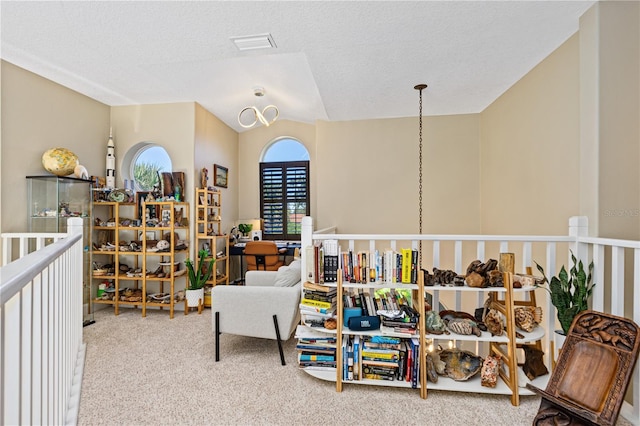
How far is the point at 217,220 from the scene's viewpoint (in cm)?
477

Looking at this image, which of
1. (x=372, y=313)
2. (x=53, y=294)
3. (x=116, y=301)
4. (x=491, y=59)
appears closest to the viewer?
(x=53, y=294)

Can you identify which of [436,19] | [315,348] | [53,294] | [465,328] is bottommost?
[315,348]

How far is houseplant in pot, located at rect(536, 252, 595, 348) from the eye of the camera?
2.02 metres

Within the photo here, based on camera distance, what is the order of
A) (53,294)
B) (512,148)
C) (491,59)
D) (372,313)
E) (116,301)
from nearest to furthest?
1. (53,294)
2. (372,313)
3. (491,59)
4. (512,148)
5. (116,301)

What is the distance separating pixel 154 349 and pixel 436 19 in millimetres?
3696

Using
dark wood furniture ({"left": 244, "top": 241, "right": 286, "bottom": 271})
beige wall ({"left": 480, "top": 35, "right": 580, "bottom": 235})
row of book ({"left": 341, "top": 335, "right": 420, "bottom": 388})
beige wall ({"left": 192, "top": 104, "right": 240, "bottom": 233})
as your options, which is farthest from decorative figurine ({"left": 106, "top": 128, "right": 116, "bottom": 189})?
beige wall ({"left": 480, "top": 35, "right": 580, "bottom": 235})

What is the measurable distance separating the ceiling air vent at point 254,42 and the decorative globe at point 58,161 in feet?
7.80

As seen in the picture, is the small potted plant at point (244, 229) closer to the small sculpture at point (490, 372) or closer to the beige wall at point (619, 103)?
the small sculpture at point (490, 372)

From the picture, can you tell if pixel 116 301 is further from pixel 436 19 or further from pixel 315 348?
pixel 436 19

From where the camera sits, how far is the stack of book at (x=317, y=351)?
2.39 meters

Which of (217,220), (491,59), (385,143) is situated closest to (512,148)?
(491,59)

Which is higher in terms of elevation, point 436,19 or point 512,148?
point 436,19

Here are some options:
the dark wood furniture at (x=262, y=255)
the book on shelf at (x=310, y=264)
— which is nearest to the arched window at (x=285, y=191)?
the dark wood furniture at (x=262, y=255)

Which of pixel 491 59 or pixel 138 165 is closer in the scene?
pixel 491 59
